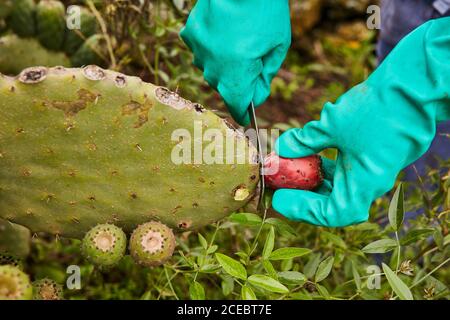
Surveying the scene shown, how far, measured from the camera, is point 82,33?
1938mm

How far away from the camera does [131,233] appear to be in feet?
3.82

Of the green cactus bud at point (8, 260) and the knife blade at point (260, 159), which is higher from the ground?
the knife blade at point (260, 159)

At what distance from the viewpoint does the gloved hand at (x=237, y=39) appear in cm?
117

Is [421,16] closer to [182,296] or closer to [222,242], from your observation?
[222,242]

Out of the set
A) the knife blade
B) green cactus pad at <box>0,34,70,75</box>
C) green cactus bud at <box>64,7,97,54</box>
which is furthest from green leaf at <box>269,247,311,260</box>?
green cactus pad at <box>0,34,70,75</box>

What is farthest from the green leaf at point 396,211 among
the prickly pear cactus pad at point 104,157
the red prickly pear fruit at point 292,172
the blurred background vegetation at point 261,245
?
the prickly pear cactus pad at point 104,157

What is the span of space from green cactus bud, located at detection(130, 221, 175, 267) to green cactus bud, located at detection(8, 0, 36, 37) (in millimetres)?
1077

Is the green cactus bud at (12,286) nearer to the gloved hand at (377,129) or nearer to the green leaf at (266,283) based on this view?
the green leaf at (266,283)

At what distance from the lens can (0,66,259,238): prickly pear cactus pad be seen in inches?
41.9

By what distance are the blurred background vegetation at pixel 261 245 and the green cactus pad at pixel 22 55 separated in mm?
195

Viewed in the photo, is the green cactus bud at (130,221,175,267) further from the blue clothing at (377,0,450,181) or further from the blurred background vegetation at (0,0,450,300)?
the blue clothing at (377,0,450,181)

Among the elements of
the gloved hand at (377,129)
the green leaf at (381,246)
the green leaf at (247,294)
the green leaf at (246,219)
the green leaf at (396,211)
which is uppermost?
the gloved hand at (377,129)

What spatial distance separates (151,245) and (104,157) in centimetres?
18

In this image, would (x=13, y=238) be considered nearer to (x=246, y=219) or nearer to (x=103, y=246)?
(x=103, y=246)
